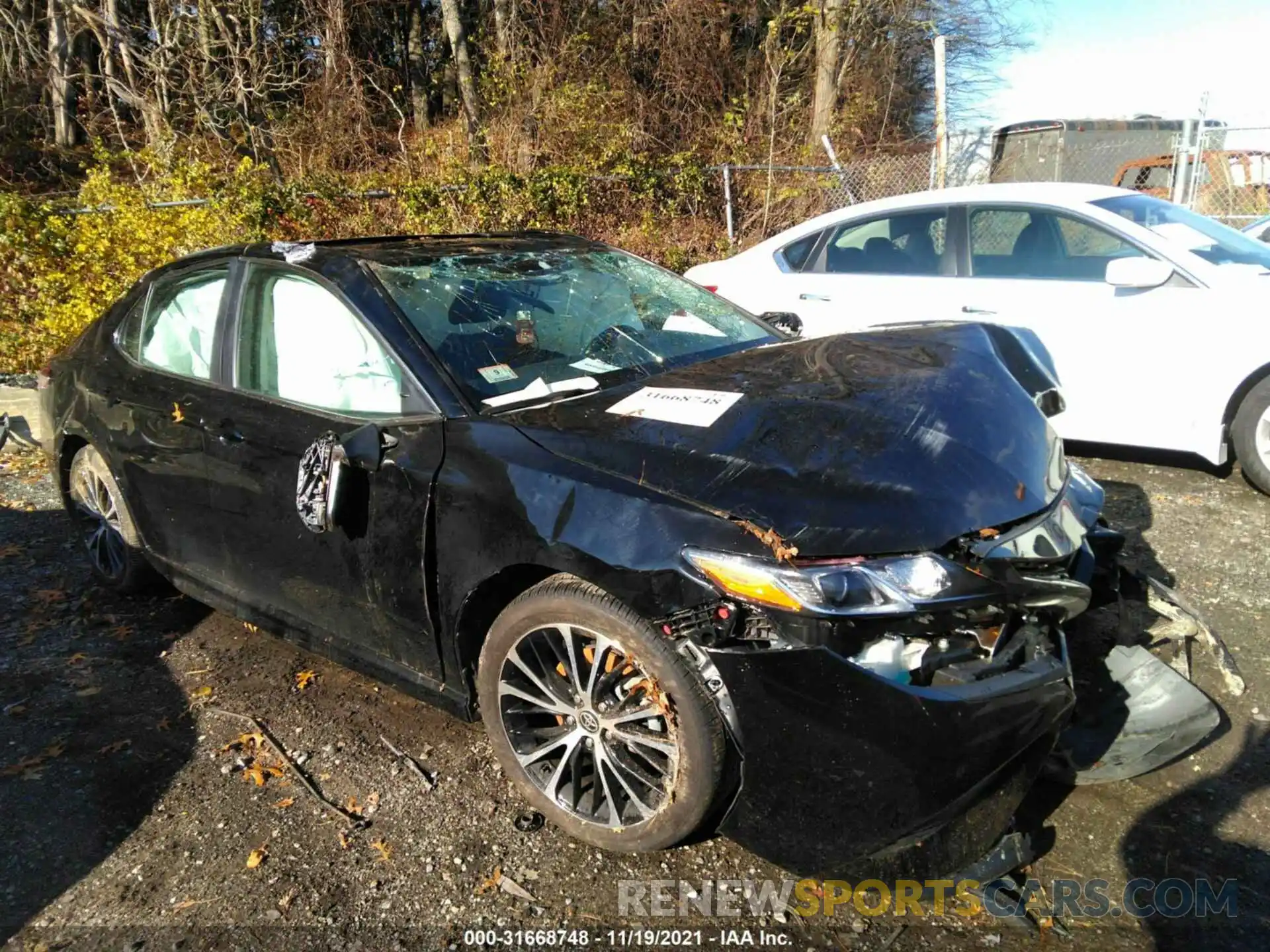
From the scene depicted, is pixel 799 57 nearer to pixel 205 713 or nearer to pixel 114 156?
pixel 114 156

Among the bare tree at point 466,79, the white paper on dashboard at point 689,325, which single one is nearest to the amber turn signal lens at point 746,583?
the white paper on dashboard at point 689,325

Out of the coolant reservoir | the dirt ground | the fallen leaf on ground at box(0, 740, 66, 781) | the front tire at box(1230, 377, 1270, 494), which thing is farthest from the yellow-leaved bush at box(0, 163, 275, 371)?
the front tire at box(1230, 377, 1270, 494)

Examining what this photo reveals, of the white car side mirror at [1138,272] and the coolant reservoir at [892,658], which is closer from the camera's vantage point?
the coolant reservoir at [892,658]

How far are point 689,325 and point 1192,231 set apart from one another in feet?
12.0

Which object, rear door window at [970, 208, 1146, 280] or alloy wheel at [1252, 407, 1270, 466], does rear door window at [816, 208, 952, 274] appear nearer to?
rear door window at [970, 208, 1146, 280]

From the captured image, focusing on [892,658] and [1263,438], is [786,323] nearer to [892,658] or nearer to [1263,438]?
[892,658]

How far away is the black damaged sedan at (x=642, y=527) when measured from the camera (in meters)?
2.08

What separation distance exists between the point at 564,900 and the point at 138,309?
3.18 meters

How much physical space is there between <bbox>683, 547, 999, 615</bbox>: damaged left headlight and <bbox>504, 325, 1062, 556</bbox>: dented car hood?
4 cm

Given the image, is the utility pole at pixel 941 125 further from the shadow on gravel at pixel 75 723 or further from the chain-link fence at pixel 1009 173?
the shadow on gravel at pixel 75 723

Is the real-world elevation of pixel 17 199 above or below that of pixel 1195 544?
above

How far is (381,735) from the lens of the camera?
318 centimetres

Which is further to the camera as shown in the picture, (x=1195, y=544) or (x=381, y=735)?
(x=1195, y=544)

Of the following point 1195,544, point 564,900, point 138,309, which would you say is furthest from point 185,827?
point 1195,544
